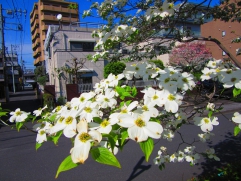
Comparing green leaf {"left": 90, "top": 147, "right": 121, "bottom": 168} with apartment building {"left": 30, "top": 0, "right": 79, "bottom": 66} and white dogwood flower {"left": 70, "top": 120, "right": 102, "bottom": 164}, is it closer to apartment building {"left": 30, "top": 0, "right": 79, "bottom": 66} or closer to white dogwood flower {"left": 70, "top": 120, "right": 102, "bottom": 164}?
white dogwood flower {"left": 70, "top": 120, "right": 102, "bottom": 164}

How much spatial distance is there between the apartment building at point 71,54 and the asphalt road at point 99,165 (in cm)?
811

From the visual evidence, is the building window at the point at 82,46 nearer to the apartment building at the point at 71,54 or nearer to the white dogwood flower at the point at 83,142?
the apartment building at the point at 71,54

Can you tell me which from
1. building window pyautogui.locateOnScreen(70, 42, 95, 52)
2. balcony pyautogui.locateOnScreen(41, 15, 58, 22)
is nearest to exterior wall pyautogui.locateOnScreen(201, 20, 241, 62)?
building window pyautogui.locateOnScreen(70, 42, 95, 52)

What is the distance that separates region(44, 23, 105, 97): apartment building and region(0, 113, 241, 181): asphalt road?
8.11 meters

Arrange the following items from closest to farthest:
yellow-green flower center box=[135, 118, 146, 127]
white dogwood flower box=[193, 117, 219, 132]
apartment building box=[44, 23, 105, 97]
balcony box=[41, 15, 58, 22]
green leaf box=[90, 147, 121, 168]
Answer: green leaf box=[90, 147, 121, 168] → yellow-green flower center box=[135, 118, 146, 127] → white dogwood flower box=[193, 117, 219, 132] → apartment building box=[44, 23, 105, 97] → balcony box=[41, 15, 58, 22]

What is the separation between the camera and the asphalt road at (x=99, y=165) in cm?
317

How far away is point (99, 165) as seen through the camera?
3559mm

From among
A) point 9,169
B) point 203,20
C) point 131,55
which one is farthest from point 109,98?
point 9,169

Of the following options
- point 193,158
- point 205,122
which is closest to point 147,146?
point 205,122

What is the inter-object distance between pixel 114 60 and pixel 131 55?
40cm

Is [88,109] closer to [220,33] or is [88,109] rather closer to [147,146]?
[147,146]

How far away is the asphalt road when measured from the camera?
10.4 feet

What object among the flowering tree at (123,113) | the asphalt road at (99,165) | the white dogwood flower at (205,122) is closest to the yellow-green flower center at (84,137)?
the flowering tree at (123,113)

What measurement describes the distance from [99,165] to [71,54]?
11172 millimetres
